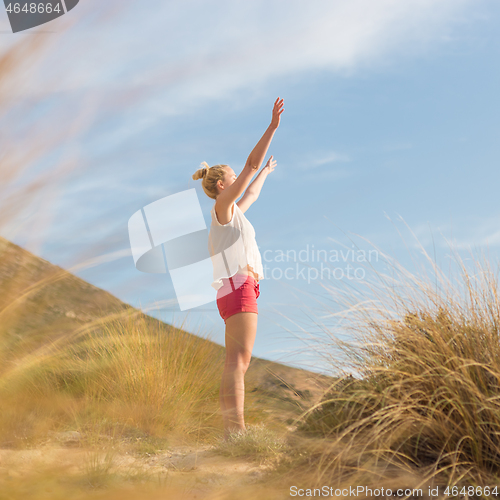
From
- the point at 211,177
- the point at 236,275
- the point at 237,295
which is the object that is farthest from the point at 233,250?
the point at 211,177

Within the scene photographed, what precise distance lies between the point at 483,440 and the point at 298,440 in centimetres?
85

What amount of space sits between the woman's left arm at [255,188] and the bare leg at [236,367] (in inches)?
42.6

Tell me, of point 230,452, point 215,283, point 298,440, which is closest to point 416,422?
point 298,440

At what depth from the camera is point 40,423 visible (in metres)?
3.54

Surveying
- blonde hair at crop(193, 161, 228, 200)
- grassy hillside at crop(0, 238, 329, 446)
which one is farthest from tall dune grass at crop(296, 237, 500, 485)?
blonde hair at crop(193, 161, 228, 200)

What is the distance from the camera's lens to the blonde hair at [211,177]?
11.4ft

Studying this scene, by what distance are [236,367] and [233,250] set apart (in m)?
0.79

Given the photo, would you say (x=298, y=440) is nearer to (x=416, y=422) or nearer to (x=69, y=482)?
(x=416, y=422)

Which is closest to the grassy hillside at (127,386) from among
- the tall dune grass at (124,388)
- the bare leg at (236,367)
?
the tall dune grass at (124,388)

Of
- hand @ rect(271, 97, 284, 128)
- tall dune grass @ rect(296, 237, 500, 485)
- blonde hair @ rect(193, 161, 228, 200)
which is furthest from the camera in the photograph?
blonde hair @ rect(193, 161, 228, 200)

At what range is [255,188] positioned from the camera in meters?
4.01

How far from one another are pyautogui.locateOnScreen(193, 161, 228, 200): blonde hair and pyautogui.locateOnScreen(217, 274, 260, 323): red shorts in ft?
2.35

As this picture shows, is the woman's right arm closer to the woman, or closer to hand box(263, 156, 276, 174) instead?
the woman

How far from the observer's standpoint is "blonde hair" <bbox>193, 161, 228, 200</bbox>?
11.4ft
